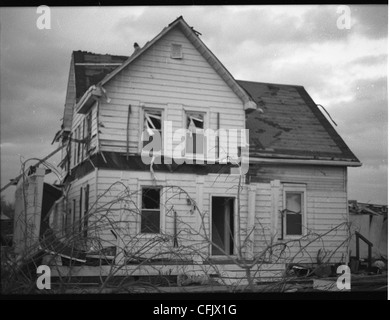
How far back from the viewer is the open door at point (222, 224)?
452 cm

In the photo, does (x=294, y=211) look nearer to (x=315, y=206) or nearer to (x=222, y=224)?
(x=315, y=206)

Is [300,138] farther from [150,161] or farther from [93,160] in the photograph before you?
[93,160]

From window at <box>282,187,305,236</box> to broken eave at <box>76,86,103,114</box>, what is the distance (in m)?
2.15

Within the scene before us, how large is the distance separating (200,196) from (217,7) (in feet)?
5.52

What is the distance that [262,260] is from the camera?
4047mm

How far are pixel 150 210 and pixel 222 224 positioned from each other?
2.49 ft

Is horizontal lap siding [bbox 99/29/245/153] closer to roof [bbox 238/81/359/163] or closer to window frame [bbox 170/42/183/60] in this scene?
window frame [bbox 170/42/183/60]

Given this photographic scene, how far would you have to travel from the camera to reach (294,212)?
16.5ft

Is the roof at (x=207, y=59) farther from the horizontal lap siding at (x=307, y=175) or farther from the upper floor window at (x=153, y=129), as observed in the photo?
the horizontal lap siding at (x=307, y=175)

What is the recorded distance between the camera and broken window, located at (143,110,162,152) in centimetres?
471

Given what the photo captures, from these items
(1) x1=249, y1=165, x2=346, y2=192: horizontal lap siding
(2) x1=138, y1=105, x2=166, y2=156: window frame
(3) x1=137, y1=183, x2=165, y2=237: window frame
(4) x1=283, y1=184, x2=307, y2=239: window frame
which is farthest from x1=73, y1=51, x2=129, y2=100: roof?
(4) x1=283, y1=184, x2=307, y2=239: window frame

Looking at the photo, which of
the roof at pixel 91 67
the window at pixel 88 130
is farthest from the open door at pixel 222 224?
the roof at pixel 91 67

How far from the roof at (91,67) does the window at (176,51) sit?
58 centimetres
